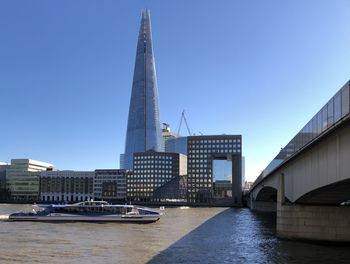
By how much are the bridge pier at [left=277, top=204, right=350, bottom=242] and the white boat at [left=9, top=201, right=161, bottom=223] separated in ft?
161

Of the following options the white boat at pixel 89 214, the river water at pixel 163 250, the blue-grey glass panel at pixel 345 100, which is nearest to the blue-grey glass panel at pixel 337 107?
the blue-grey glass panel at pixel 345 100

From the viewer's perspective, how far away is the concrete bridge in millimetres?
34156

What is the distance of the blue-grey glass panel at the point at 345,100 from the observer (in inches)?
1222

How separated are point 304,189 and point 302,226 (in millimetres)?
5783

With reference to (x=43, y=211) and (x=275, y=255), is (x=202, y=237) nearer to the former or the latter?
(x=275, y=255)

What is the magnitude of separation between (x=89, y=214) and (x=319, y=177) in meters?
68.7

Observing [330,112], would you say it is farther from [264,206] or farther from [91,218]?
[264,206]

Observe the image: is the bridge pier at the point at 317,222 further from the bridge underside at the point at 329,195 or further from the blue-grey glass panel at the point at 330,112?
the blue-grey glass panel at the point at 330,112

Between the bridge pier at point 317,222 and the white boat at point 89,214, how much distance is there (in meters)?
49.0

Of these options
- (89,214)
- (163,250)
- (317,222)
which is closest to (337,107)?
(317,222)

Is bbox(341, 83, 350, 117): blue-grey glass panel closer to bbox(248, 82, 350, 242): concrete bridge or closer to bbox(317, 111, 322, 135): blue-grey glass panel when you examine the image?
bbox(248, 82, 350, 242): concrete bridge

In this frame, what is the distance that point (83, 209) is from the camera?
4136 inches

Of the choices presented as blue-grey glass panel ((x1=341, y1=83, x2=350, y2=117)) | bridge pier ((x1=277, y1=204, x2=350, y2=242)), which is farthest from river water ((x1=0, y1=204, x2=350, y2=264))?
blue-grey glass panel ((x1=341, y1=83, x2=350, y2=117))

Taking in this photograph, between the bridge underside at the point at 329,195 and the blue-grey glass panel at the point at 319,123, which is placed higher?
the blue-grey glass panel at the point at 319,123
